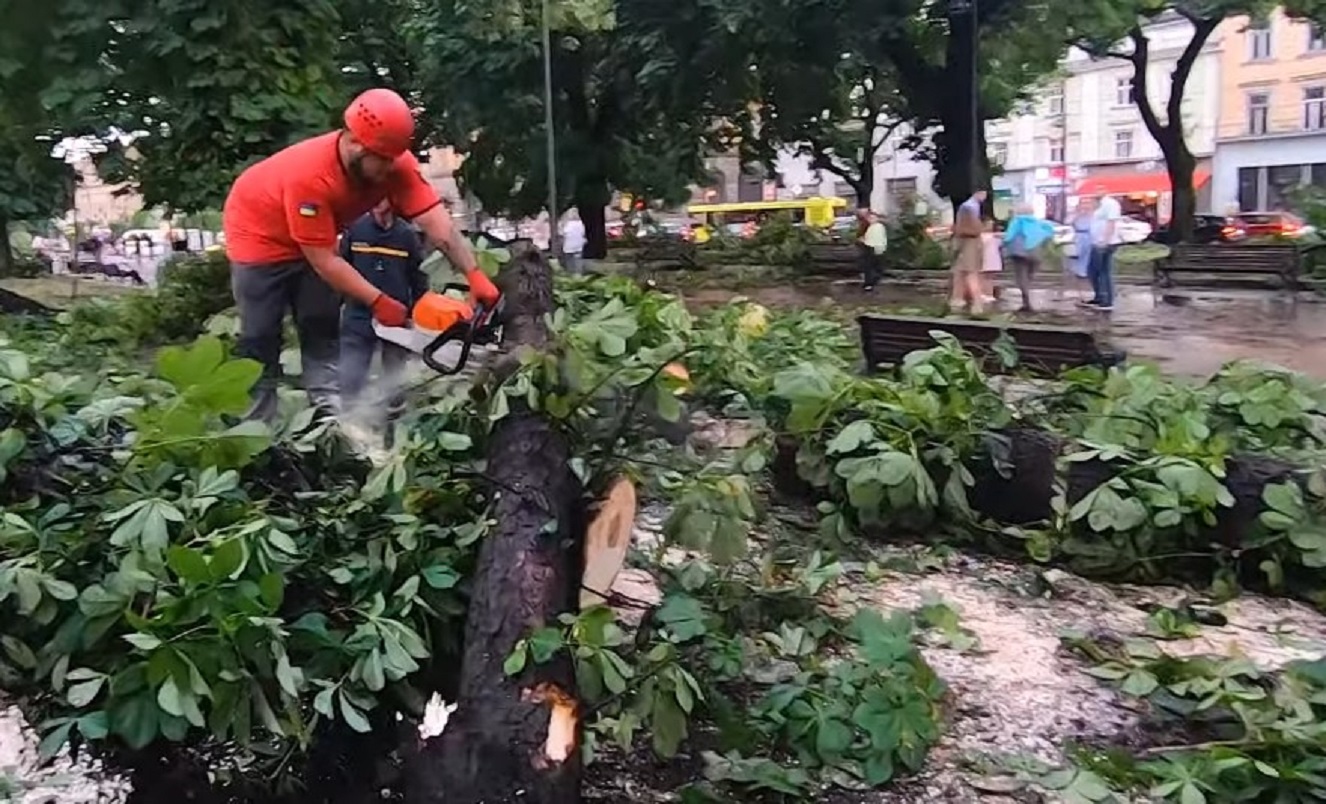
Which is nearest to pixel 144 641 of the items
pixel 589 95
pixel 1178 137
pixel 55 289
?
pixel 589 95

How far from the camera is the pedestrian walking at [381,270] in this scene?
5816mm

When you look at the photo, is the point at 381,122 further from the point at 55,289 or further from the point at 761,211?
the point at 761,211

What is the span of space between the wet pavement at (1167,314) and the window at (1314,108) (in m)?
31.1

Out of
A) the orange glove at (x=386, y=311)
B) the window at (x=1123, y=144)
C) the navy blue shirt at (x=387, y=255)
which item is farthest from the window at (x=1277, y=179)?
the orange glove at (x=386, y=311)

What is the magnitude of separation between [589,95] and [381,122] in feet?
75.2

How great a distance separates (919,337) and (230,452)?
6.13 metres

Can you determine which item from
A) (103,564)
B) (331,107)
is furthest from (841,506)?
(331,107)

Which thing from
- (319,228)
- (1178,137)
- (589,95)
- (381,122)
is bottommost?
(319,228)

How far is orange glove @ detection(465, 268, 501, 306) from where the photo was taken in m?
4.00

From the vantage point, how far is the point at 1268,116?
51.2 metres

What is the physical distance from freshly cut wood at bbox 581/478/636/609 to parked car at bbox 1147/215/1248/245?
26.4 m

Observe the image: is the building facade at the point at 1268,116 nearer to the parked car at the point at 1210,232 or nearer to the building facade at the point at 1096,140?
the building facade at the point at 1096,140

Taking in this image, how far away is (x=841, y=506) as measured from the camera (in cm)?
548

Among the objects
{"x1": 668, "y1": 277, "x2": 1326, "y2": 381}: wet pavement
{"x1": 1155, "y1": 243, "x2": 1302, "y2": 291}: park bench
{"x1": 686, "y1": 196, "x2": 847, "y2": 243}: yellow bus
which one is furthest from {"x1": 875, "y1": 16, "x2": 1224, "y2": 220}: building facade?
{"x1": 668, "y1": 277, "x2": 1326, "y2": 381}: wet pavement
